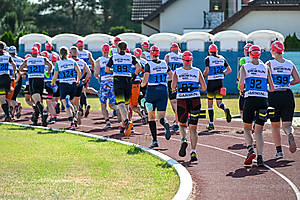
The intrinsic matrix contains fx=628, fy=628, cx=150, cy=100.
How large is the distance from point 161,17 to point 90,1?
38.0 metres

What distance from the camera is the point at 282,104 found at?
11398 millimetres

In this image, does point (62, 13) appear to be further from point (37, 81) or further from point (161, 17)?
point (37, 81)

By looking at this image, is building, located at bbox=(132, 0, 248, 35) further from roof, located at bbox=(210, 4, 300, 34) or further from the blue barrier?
the blue barrier

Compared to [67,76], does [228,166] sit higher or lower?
lower

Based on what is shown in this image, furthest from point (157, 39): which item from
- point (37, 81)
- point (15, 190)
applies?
point (15, 190)

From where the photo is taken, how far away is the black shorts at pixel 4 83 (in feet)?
57.1

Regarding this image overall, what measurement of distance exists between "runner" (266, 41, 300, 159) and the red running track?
1.80 feet

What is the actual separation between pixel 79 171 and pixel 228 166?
8.50 ft

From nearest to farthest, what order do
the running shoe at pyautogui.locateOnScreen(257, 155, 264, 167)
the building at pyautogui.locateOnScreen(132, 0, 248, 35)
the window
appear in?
the running shoe at pyautogui.locateOnScreen(257, 155, 264, 167), the building at pyautogui.locateOnScreen(132, 0, 248, 35), the window

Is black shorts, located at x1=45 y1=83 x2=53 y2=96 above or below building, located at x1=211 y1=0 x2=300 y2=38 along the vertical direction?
below

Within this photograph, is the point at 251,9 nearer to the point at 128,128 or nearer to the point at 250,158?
the point at 128,128

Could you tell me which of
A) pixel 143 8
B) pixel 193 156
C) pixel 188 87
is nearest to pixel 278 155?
pixel 193 156

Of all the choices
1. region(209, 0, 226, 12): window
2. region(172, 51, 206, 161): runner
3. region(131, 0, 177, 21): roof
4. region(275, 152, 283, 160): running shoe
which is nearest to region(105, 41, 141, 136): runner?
region(172, 51, 206, 161): runner

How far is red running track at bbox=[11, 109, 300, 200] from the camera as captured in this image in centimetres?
864
